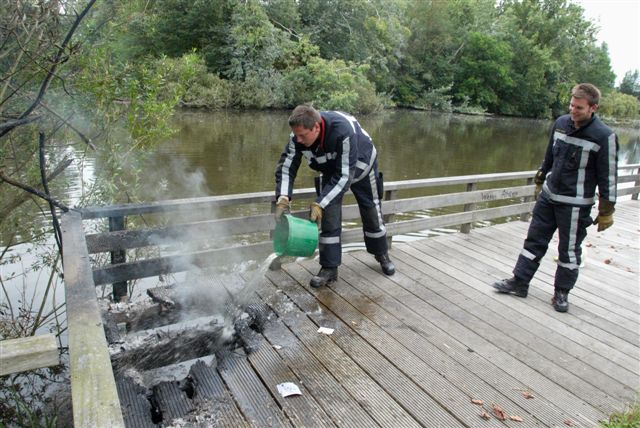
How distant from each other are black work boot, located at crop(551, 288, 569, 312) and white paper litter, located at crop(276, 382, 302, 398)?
99.2 inches

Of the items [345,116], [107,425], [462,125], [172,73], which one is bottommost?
[462,125]

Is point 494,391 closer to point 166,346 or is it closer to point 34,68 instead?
point 166,346

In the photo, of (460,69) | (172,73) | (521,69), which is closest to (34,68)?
(172,73)

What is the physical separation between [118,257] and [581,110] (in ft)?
11.9

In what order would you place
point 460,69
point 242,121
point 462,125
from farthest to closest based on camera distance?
point 460,69
point 462,125
point 242,121

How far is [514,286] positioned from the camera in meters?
4.23

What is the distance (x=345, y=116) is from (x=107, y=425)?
2853 mm

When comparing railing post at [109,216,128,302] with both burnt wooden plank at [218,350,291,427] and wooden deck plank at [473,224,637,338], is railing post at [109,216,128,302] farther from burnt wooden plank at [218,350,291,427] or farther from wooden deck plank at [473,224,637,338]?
wooden deck plank at [473,224,637,338]

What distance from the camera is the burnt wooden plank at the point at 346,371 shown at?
8.26 ft

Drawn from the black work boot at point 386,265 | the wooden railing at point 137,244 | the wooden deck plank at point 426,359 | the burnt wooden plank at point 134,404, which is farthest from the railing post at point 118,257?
the black work boot at point 386,265

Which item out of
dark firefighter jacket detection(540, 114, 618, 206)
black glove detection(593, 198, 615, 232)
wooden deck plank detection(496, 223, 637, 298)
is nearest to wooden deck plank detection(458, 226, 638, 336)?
wooden deck plank detection(496, 223, 637, 298)

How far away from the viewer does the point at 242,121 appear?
69.5 feet

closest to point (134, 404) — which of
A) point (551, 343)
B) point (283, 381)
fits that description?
point (283, 381)

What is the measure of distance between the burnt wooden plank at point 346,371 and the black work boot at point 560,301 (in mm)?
2040
